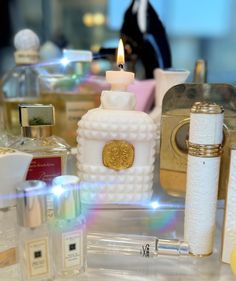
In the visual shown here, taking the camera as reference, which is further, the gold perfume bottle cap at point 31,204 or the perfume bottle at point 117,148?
the perfume bottle at point 117,148

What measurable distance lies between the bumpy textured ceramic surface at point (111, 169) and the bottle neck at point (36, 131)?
5 centimetres

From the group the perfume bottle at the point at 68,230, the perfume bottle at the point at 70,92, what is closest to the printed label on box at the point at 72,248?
the perfume bottle at the point at 68,230

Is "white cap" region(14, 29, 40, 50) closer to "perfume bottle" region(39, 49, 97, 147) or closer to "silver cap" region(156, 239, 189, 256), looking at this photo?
"perfume bottle" region(39, 49, 97, 147)

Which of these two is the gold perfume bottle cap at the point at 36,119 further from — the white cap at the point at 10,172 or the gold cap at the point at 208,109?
the gold cap at the point at 208,109

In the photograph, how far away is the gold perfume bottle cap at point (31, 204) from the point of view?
0.37 m

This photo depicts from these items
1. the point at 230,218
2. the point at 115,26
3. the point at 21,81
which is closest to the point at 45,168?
the point at 230,218

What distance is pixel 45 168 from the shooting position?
503mm

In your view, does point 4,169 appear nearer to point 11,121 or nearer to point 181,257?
point 181,257

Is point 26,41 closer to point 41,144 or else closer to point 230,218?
point 41,144

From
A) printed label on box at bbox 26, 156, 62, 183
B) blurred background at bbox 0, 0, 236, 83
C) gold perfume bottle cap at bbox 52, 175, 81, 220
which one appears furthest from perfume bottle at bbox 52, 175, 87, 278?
blurred background at bbox 0, 0, 236, 83

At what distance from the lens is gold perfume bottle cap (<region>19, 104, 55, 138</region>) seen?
47cm

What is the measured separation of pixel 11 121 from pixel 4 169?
373mm

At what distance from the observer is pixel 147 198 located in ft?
1.80

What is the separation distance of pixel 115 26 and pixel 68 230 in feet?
2.49
